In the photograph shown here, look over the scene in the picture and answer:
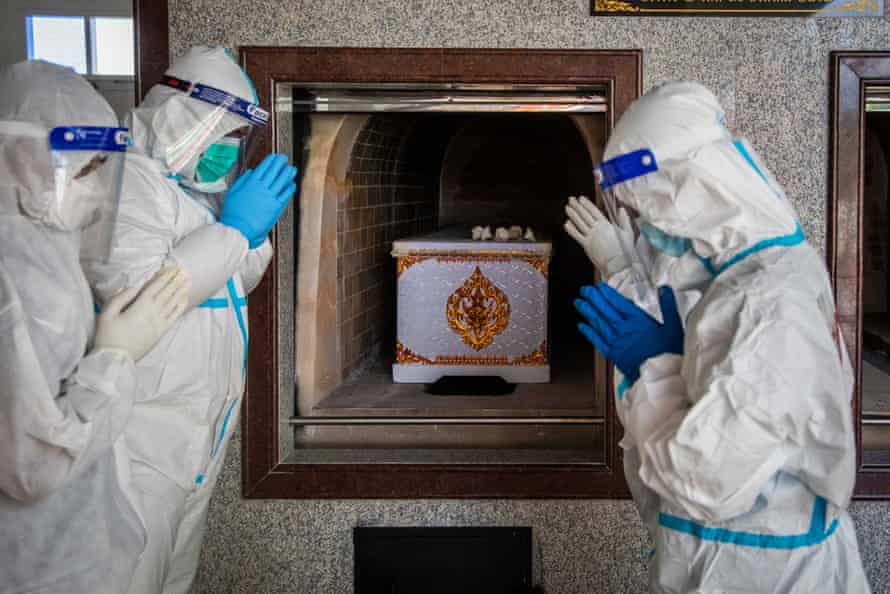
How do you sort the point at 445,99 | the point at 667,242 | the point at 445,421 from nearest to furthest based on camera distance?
the point at 667,242, the point at 445,99, the point at 445,421

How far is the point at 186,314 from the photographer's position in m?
2.37

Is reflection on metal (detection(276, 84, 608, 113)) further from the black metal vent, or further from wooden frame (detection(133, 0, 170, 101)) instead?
the black metal vent

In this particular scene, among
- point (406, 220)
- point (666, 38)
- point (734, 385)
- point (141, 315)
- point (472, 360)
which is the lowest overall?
point (472, 360)

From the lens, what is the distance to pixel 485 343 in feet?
14.0

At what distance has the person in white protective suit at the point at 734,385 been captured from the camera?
5.56 feet

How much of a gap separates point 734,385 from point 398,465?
1.75 meters

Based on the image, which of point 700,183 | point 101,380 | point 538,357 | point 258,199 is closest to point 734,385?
point 700,183

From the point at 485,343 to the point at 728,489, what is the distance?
259 centimetres

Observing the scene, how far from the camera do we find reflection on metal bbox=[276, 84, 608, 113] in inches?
125

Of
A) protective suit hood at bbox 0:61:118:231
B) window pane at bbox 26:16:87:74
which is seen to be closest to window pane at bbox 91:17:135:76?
window pane at bbox 26:16:87:74

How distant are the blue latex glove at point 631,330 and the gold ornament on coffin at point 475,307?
6.93 feet

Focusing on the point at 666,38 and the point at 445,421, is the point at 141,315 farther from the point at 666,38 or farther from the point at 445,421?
the point at 666,38

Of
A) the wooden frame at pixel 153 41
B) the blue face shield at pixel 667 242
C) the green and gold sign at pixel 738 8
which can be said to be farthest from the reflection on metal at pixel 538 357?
the blue face shield at pixel 667 242

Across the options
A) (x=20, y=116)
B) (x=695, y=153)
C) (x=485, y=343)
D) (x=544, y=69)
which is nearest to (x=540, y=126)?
(x=485, y=343)
